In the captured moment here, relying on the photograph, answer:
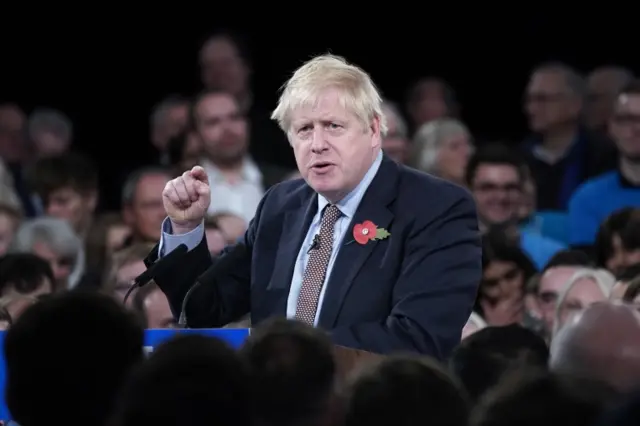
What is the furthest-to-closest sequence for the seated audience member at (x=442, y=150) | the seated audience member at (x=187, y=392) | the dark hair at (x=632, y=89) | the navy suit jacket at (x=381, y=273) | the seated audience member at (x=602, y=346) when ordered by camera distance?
the seated audience member at (x=442, y=150) < the dark hair at (x=632, y=89) < the navy suit jacket at (x=381, y=273) < the seated audience member at (x=602, y=346) < the seated audience member at (x=187, y=392)

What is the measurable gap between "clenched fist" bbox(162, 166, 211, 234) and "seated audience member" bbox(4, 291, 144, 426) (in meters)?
1.55

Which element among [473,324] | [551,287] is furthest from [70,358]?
[551,287]

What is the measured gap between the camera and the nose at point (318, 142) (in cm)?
433

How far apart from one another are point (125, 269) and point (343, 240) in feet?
8.68

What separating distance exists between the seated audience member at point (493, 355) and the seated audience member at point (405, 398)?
348mm

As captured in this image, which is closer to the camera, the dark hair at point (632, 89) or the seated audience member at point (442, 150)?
the dark hair at point (632, 89)

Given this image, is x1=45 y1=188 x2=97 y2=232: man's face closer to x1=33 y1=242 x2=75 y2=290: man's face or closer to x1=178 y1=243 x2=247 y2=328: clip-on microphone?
x1=33 y1=242 x2=75 y2=290: man's face

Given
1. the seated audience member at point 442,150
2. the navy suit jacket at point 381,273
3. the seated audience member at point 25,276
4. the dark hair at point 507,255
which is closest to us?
the navy suit jacket at point 381,273

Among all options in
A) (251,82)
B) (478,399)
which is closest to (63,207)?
(251,82)

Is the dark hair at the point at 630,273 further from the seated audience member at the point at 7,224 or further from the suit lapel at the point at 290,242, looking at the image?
the seated audience member at the point at 7,224

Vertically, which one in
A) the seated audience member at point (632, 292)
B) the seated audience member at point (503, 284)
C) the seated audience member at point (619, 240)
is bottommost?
the seated audience member at point (503, 284)

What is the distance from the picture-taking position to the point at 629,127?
313 inches

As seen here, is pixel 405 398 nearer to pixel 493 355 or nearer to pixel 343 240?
pixel 493 355

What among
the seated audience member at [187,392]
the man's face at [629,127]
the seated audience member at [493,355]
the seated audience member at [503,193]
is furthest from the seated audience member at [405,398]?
the man's face at [629,127]
